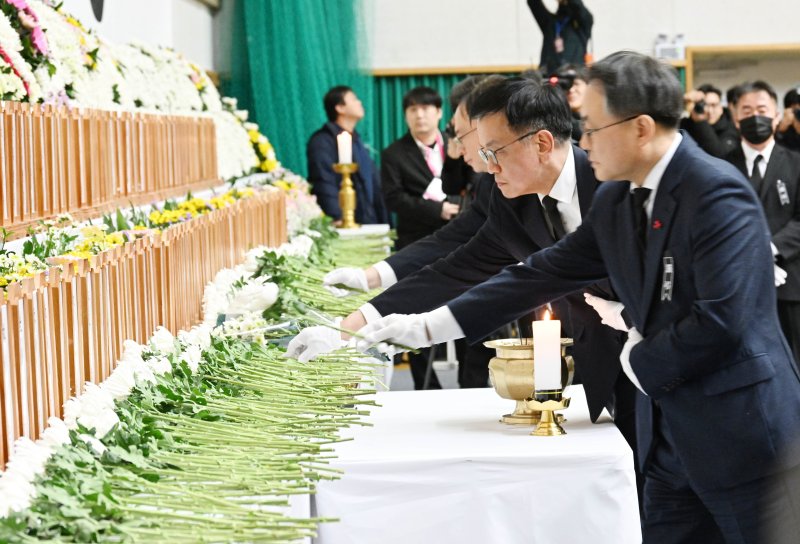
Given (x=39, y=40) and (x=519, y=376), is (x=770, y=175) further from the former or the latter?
(x=39, y=40)

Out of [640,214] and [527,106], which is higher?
[527,106]

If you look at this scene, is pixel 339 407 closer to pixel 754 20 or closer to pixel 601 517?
pixel 601 517

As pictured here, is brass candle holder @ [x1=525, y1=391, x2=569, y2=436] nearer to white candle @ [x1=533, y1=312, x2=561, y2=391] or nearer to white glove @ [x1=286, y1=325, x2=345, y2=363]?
white candle @ [x1=533, y1=312, x2=561, y2=391]

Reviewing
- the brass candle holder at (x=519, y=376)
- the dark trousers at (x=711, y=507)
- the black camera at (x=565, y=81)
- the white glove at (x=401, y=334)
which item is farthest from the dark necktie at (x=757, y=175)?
the dark trousers at (x=711, y=507)

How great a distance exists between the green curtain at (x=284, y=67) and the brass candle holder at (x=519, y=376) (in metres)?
6.21

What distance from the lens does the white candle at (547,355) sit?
7.93 ft

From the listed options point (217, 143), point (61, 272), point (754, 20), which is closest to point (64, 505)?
point (61, 272)

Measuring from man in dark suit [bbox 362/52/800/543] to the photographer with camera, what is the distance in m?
3.72

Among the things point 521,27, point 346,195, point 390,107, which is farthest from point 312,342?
point 521,27

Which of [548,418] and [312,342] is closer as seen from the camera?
[548,418]

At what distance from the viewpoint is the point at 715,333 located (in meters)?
1.95

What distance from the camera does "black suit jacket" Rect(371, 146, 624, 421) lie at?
265 cm

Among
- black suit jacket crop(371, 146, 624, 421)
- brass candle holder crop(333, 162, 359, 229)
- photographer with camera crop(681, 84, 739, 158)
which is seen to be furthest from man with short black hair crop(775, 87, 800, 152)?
black suit jacket crop(371, 146, 624, 421)

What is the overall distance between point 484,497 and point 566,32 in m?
5.38
